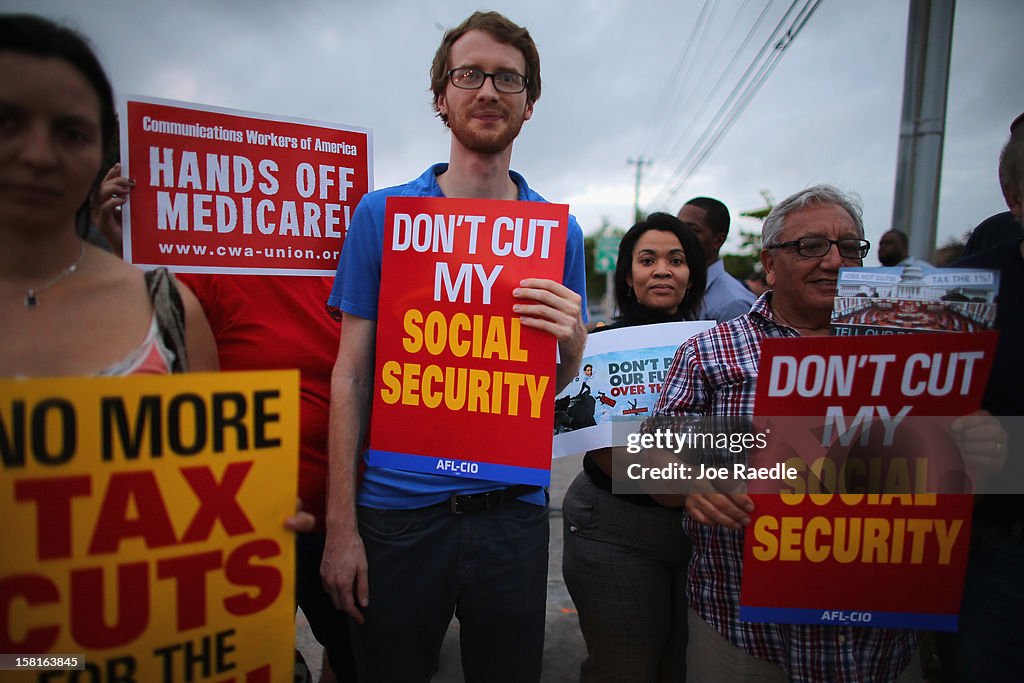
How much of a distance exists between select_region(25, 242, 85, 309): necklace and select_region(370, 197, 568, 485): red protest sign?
0.64 meters

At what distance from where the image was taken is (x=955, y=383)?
131 centimetres

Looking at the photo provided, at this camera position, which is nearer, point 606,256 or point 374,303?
point 374,303

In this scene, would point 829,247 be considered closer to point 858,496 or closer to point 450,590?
point 858,496

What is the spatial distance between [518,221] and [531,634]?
47.0 inches

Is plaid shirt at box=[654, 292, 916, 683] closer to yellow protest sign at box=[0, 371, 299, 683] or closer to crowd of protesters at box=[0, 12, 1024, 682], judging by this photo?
crowd of protesters at box=[0, 12, 1024, 682]

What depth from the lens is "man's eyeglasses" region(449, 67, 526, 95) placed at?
4.99 feet

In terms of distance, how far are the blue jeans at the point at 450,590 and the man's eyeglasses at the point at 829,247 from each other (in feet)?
3.62

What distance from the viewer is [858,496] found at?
1.37m

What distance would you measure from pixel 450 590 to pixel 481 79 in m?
1.44

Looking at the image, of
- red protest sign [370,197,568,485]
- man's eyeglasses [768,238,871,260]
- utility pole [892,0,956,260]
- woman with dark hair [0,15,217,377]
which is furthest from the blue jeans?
utility pole [892,0,956,260]

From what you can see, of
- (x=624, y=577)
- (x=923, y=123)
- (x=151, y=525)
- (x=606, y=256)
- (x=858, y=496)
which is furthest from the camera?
(x=606, y=256)

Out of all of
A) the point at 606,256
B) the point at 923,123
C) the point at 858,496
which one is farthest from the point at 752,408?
the point at 606,256

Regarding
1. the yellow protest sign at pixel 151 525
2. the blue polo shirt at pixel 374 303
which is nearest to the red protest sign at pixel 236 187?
the blue polo shirt at pixel 374 303

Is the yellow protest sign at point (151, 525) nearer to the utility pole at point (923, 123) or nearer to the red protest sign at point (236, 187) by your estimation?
the red protest sign at point (236, 187)
